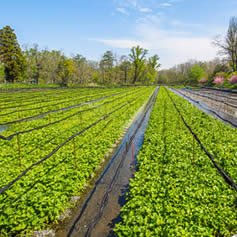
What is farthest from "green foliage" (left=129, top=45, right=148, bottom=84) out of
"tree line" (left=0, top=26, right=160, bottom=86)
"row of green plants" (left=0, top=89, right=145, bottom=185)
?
"row of green plants" (left=0, top=89, right=145, bottom=185)

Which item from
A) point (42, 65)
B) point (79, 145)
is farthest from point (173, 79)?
point (79, 145)

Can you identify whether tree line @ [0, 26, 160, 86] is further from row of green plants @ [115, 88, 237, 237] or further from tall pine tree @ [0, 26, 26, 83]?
row of green plants @ [115, 88, 237, 237]

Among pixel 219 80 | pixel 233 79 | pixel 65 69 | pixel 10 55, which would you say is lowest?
pixel 233 79

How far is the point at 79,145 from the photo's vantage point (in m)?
8.95

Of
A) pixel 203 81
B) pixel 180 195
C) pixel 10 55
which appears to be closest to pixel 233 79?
pixel 203 81

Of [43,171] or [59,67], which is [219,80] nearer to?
[59,67]

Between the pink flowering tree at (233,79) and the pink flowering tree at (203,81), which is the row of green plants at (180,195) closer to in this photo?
the pink flowering tree at (233,79)

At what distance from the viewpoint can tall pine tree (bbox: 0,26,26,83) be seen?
5000 centimetres

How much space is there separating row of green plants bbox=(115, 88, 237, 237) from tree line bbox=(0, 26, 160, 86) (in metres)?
51.6

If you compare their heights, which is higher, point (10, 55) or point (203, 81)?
point (10, 55)

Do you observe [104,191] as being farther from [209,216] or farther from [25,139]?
[25,139]

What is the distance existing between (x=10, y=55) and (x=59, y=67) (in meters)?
13.7

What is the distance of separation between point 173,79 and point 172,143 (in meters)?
104

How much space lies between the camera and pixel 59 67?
61094 mm
